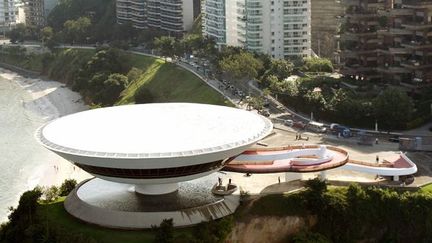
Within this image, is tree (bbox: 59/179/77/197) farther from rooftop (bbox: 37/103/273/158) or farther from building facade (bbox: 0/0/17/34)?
→ building facade (bbox: 0/0/17/34)

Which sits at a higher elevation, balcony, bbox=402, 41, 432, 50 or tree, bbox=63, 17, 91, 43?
tree, bbox=63, 17, 91, 43

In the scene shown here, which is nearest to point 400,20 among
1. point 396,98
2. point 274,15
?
point 396,98

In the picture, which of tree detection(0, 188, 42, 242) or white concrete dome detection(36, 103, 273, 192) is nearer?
white concrete dome detection(36, 103, 273, 192)

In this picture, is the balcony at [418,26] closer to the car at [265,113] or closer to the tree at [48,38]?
the car at [265,113]

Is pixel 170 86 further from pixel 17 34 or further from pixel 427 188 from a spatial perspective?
pixel 17 34

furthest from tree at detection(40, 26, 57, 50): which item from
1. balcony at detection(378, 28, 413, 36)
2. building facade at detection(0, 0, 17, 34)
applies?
balcony at detection(378, 28, 413, 36)

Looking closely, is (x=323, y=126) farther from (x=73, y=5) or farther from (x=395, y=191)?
(x=73, y=5)
